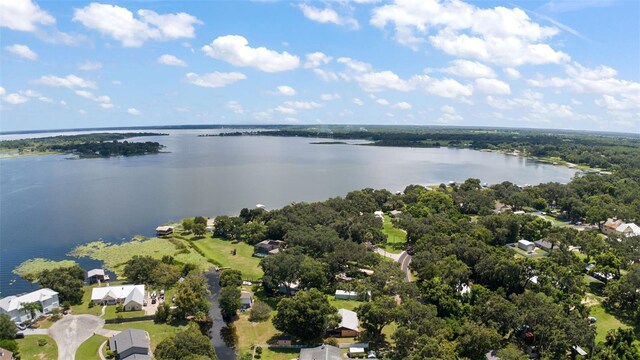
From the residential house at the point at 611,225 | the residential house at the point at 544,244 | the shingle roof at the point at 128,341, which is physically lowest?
the shingle roof at the point at 128,341

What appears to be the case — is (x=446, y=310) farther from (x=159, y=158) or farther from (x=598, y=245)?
(x=159, y=158)

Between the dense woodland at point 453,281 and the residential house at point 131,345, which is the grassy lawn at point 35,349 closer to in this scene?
the residential house at point 131,345

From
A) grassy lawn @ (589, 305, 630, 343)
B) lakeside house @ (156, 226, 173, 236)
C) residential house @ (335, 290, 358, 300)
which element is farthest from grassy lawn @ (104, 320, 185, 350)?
grassy lawn @ (589, 305, 630, 343)

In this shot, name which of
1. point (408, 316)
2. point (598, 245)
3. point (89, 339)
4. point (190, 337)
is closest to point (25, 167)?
point (89, 339)

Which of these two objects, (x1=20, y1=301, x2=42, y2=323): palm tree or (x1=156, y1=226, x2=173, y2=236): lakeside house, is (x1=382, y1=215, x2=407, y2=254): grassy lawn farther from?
(x1=20, y1=301, x2=42, y2=323): palm tree

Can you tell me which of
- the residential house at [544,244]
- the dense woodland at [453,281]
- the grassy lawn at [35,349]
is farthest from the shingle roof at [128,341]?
the residential house at [544,244]

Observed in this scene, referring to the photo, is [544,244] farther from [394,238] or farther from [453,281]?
[453,281]
